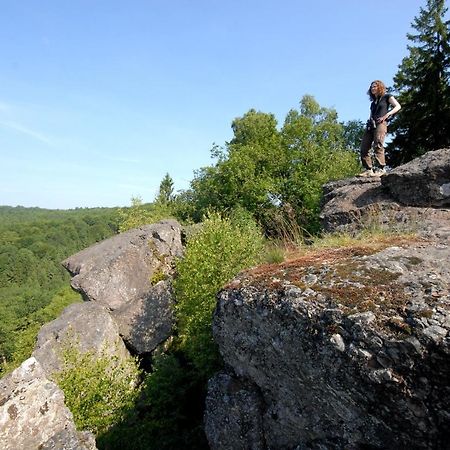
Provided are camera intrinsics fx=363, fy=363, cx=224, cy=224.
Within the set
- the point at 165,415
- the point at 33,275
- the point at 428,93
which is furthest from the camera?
the point at 33,275

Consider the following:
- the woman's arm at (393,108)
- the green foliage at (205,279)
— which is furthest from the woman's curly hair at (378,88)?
the green foliage at (205,279)

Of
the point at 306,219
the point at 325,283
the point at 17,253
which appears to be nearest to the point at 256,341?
the point at 325,283


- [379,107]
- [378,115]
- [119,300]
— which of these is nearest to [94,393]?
[119,300]

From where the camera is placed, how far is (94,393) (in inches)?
453

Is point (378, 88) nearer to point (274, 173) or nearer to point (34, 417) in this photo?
point (34, 417)

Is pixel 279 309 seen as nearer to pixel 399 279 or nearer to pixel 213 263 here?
pixel 399 279

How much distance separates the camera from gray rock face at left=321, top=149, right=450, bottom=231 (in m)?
9.65

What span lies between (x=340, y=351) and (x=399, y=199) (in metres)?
→ 6.88

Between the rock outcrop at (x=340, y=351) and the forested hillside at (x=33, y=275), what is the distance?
82.2 feet

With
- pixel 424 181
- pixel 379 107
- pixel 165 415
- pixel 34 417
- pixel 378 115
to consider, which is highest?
pixel 379 107

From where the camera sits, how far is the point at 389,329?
4875 mm

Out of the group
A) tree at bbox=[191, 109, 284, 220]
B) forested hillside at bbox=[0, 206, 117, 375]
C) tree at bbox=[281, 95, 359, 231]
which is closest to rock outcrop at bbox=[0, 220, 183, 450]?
tree at bbox=[191, 109, 284, 220]

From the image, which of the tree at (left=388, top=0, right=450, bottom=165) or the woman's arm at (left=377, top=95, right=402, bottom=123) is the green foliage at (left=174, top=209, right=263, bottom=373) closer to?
the woman's arm at (left=377, top=95, right=402, bottom=123)

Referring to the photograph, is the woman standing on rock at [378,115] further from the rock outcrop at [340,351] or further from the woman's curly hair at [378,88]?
the rock outcrop at [340,351]
